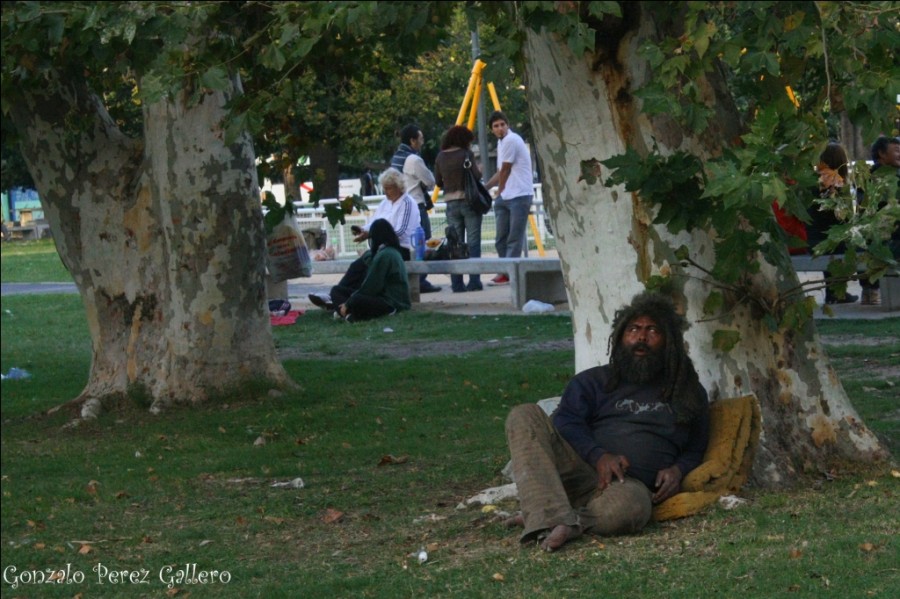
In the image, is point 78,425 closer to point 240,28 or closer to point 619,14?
point 240,28

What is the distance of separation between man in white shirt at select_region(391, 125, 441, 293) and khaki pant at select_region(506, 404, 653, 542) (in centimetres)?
1176

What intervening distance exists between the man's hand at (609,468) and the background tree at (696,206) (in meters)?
0.82

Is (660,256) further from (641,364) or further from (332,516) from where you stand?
(332,516)

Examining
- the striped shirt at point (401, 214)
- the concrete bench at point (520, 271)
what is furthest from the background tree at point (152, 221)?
the striped shirt at point (401, 214)

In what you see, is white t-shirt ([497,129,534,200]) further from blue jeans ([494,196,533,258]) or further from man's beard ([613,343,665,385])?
man's beard ([613,343,665,385])

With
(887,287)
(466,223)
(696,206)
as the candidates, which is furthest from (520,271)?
(696,206)

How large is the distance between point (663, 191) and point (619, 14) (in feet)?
3.41

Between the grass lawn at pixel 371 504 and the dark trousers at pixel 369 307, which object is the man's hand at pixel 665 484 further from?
the dark trousers at pixel 369 307

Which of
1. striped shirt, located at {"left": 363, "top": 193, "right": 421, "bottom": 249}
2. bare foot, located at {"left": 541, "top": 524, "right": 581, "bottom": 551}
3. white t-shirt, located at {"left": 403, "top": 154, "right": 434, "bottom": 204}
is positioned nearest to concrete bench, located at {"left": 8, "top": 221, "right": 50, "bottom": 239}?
white t-shirt, located at {"left": 403, "top": 154, "right": 434, "bottom": 204}

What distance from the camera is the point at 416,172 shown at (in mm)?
18453

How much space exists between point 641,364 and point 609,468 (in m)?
0.50

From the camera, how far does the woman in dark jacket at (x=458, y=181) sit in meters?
17.6

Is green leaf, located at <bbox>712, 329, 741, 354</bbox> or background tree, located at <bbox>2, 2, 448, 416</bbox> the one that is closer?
green leaf, located at <bbox>712, 329, 741, 354</bbox>

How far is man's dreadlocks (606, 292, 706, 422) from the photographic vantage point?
21.3 ft
